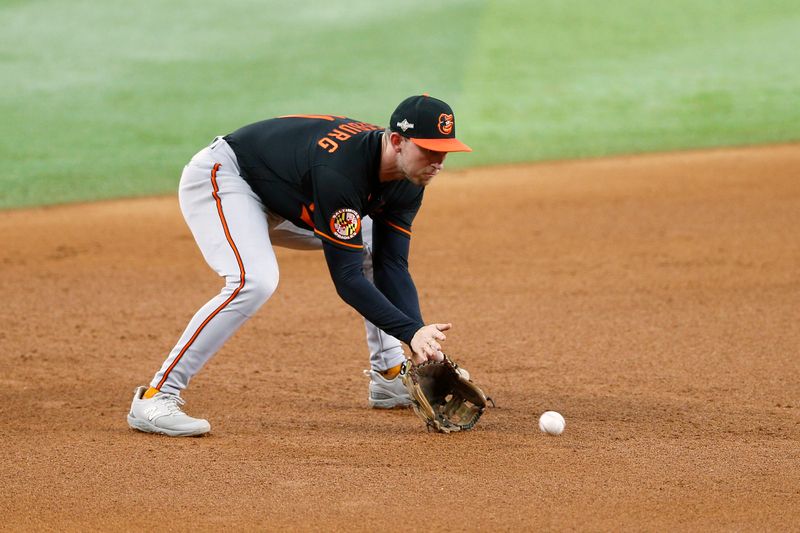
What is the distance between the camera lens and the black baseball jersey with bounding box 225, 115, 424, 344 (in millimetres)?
4539

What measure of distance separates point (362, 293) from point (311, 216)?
1.56ft

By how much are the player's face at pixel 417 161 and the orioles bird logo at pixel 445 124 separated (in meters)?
0.09

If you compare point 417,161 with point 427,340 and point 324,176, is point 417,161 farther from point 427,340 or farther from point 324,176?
point 427,340

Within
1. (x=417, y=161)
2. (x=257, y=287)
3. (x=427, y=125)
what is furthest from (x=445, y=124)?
(x=257, y=287)

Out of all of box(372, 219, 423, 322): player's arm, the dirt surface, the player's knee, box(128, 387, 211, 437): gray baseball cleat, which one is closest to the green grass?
the dirt surface

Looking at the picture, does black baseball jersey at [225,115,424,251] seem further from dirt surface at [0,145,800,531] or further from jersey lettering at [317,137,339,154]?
dirt surface at [0,145,800,531]

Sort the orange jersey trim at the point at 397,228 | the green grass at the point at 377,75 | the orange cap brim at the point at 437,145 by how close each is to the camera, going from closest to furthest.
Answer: the orange cap brim at the point at 437,145 → the orange jersey trim at the point at 397,228 → the green grass at the point at 377,75

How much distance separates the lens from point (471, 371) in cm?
600

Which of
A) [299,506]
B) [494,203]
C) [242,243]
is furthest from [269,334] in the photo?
[494,203]

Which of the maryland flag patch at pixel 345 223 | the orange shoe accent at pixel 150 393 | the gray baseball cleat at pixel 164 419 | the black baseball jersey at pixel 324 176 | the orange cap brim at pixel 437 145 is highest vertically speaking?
the orange cap brim at pixel 437 145

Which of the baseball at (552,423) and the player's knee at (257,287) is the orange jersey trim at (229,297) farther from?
the baseball at (552,423)

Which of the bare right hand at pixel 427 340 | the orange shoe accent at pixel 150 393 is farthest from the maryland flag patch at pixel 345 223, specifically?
the orange shoe accent at pixel 150 393

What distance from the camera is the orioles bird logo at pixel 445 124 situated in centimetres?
441

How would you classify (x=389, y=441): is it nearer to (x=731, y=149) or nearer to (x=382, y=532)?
(x=382, y=532)
